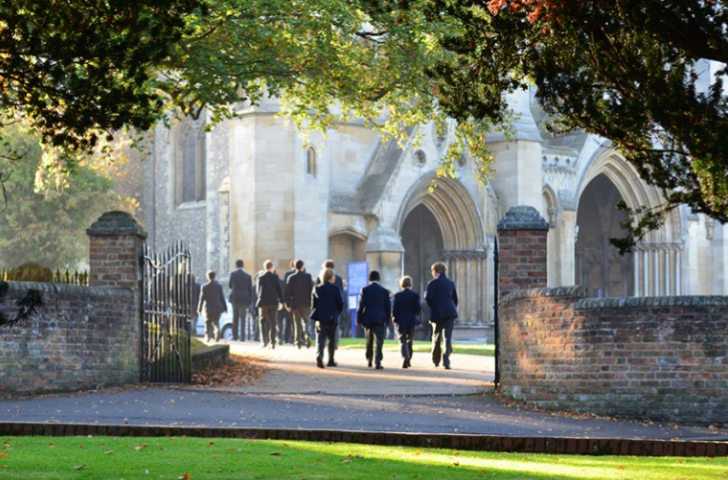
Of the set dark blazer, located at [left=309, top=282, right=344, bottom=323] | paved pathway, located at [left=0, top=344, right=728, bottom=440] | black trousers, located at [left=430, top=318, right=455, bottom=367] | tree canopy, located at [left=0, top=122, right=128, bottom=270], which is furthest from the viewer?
tree canopy, located at [left=0, top=122, right=128, bottom=270]

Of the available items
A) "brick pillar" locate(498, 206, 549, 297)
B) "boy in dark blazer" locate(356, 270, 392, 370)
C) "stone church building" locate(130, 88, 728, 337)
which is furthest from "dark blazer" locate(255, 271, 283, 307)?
"brick pillar" locate(498, 206, 549, 297)

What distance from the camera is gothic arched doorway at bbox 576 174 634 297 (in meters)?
51.5

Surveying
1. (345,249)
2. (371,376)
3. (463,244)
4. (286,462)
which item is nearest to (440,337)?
(371,376)

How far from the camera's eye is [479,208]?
4319cm

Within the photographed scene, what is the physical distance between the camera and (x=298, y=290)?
1043 inches

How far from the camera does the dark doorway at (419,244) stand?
1783 inches

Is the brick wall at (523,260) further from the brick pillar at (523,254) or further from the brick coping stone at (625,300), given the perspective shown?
the brick coping stone at (625,300)

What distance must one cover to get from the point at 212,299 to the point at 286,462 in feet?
64.9

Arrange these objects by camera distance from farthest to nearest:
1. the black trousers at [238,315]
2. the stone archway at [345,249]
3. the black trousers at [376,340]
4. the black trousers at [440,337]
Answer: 1. the stone archway at [345,249]
2. the black trousers at [238,315]
3. the black trousers at [440,337]
4. the black trousers at [376,340]

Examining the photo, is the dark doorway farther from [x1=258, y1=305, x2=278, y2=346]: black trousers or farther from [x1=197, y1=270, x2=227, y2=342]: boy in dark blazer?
[x1=258, y1=305, x2=278, y2=346]: black trousers

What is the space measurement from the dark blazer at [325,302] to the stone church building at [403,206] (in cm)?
1111

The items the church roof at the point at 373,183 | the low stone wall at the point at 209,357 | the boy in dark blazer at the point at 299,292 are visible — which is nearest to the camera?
the low stone wall at the point at 209,357

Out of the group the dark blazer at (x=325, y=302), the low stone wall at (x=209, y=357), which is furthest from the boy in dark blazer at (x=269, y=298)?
the dark blazer at (x=325, y=302)

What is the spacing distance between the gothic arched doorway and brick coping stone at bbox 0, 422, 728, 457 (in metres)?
39.4
